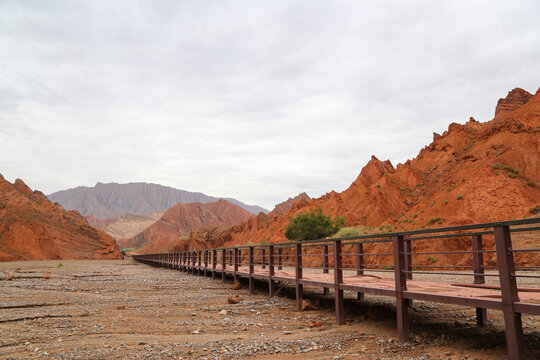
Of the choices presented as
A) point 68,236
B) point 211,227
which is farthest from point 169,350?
point 211,227

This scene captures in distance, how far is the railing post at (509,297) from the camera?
4770 millimetres

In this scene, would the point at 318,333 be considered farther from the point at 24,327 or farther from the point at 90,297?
the point at 90,297

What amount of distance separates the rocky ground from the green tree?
127ft

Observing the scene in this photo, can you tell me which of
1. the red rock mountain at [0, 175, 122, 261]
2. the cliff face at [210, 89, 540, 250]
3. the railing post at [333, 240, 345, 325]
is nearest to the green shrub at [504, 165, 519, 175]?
the cliff face at [210, 89, 540, 250]

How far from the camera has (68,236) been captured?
72.2 m

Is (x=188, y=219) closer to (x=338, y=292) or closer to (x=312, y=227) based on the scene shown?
(x=312, y=227)

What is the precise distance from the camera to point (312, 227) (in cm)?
5184

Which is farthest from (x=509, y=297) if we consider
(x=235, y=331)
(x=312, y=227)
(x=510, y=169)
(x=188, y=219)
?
(x=188, y=219)

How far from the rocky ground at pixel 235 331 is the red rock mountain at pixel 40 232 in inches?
2139

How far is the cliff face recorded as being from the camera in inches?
1375

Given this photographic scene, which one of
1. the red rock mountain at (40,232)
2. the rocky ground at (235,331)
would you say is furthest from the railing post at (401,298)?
the red rock mountain at (40,232)

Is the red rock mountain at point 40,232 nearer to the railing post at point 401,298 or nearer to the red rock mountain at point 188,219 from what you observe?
the railing post at point 401,298

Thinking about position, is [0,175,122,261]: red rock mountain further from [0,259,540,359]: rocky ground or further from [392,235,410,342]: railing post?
[392,235,410,342]: railing post

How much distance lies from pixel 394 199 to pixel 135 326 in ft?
159
